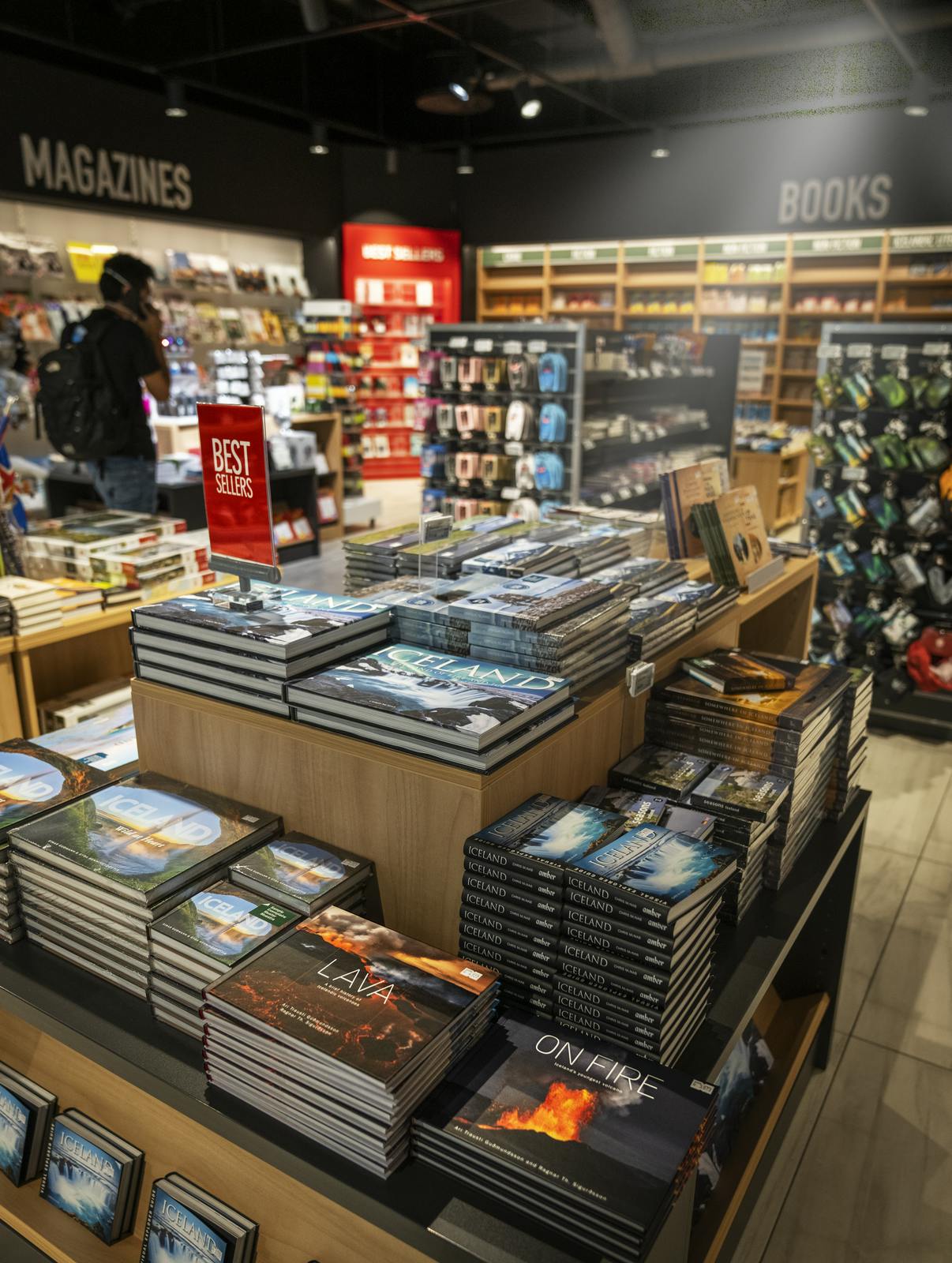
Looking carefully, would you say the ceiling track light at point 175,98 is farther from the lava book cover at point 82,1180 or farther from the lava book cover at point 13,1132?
the lava book cover at point 82,1180

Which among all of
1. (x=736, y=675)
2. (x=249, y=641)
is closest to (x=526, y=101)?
(x=736, y=675)

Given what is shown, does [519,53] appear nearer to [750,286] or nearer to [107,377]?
[750,286]

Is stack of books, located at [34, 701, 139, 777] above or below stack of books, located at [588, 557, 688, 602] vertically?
below

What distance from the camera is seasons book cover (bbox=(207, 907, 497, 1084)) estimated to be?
1113mm

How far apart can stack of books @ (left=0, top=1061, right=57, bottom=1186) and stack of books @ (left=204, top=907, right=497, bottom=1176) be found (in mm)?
591

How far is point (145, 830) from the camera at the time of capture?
1.52 metres

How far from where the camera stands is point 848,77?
8531 millimetres

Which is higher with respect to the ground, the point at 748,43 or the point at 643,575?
the point at 748,43

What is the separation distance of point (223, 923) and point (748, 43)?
8.99 meters

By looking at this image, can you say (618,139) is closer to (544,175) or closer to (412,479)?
(544,175)

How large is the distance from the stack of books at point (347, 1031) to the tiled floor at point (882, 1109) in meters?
1.18

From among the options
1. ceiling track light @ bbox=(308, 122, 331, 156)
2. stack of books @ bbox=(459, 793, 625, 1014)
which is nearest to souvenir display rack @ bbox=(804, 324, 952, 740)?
stack of books @ bbox=(459, 793, 625, 1014)

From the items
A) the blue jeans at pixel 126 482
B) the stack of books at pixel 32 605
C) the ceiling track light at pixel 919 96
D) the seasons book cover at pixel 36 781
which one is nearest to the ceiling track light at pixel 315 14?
the blue jeans at pixel 126 482

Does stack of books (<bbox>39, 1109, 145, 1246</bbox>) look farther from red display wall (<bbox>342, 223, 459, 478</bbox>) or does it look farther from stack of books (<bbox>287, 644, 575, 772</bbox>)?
red display wall (<bbox>342, 223, 459, 478</bbox>)
